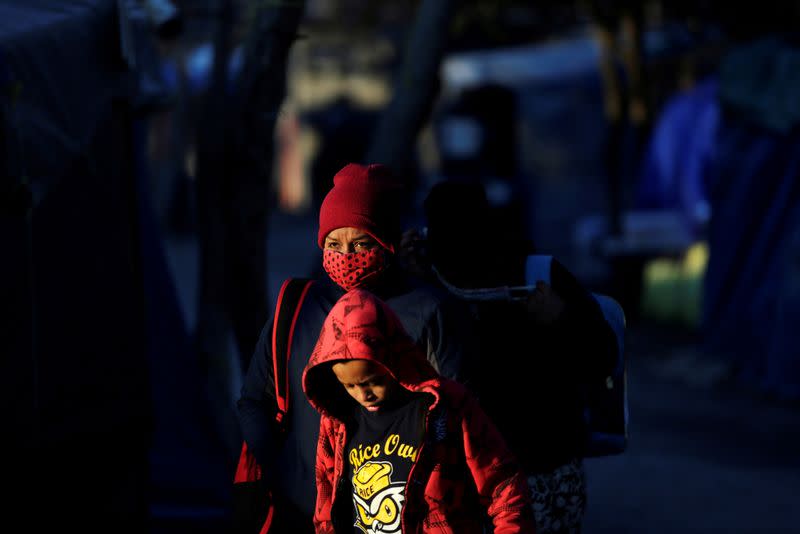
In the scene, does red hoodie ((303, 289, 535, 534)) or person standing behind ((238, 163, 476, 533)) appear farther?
person standing behind ((238, 163, 476, 533))

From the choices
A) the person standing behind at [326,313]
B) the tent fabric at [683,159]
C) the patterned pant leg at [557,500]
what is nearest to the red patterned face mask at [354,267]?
the person standing behind at [326,313]

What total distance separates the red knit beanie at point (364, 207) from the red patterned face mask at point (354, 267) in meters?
0.05

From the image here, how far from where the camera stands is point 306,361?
316 cm

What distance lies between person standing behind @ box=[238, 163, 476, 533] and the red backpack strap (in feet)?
0.05

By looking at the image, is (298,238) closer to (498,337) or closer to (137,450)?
(137,450)

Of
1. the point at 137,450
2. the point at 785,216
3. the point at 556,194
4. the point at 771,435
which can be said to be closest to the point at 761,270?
the point at 785,216

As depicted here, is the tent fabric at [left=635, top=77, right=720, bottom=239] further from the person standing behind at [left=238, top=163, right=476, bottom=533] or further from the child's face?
the child's face

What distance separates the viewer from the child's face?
2707 mm

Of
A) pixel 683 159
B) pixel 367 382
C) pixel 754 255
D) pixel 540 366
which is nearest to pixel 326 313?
pixel 367 382

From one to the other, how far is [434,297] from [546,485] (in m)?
0.65

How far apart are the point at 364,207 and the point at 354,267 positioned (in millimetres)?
148

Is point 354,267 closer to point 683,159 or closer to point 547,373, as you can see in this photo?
point 547,373

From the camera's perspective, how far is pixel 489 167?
15.2 meters

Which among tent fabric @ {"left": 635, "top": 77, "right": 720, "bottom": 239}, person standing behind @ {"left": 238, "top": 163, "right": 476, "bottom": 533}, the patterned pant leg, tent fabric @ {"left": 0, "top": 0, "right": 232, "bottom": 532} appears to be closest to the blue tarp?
tent fabric @ {"left": 635, "top": 77, "right": 720, "bottom": 239}
